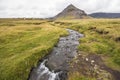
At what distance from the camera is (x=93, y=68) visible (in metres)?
43.6

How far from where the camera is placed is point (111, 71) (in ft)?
140

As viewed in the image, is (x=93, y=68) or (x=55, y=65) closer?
(x=93, y=68)

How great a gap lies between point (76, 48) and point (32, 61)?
1592 centimetres

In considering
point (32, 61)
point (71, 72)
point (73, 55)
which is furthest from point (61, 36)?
point (71, 72)

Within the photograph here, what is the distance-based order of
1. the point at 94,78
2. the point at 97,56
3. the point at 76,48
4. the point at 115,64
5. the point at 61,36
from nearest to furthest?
the point at 94,78 → the point at 115,64 → the point at 97,56 → the point at 76,48 → the point at 61,36

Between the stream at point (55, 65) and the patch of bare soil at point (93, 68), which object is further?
the stream at point (55, 65)

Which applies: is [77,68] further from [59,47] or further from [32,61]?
[59,47]

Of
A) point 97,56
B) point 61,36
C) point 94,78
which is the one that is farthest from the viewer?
point 61,36

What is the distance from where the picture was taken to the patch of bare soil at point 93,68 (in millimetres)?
40406

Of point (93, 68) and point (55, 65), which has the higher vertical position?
point (55, 65)

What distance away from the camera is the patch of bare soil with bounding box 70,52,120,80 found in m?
40.4

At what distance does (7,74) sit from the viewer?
42.6 m

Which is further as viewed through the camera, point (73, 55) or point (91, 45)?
point (91, 45)

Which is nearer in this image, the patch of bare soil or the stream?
the patch of bare soil
